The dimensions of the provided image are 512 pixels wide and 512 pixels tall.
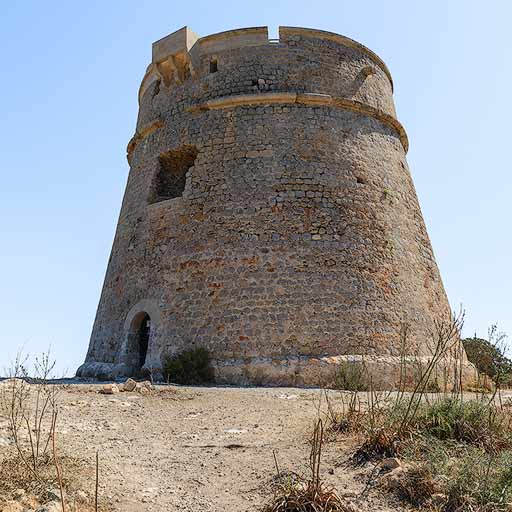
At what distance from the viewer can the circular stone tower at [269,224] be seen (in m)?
9.36

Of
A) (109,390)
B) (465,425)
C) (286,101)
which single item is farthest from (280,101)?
(465,425)

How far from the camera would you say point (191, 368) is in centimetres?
910

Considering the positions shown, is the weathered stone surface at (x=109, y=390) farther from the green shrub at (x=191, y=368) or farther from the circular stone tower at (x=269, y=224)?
the circular stone tower at (x=269, y=224)

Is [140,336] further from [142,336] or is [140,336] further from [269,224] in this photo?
[269,224]

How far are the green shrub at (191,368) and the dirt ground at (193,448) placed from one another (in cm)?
171

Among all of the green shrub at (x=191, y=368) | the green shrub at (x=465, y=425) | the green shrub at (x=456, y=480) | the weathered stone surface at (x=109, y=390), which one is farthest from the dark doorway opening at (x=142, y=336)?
the green shrub at (x=456, y=480)

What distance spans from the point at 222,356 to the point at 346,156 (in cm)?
484

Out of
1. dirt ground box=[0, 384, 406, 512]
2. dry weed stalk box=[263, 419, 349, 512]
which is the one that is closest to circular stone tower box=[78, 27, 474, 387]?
dirt ground box=[0, 384, 406, 512]

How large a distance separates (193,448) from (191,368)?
4344 mm

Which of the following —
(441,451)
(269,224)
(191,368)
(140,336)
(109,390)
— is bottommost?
(441,451)

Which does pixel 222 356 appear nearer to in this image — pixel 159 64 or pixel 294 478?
pixel 294 478

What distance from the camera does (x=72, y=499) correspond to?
3.36 metres

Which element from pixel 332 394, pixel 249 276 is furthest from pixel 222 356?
pixel 332 394

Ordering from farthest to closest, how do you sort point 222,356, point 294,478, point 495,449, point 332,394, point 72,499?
point 222,356 → point 332,394 → point 495,449 → point 294,478 → point 72,499
